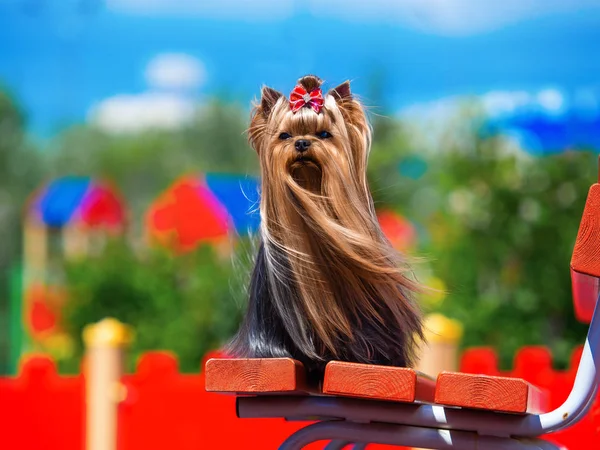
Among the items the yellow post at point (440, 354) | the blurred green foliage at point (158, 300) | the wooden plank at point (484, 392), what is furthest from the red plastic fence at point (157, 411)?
the blurred green foliage at point (158, 300)

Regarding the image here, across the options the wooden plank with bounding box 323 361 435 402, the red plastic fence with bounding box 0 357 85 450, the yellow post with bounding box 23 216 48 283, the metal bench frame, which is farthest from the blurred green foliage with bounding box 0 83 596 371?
the wooden plank with bounding box 323 361 435 402

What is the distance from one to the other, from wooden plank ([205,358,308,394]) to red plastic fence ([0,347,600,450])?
7.35ft

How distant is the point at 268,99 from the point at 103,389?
2561 mm

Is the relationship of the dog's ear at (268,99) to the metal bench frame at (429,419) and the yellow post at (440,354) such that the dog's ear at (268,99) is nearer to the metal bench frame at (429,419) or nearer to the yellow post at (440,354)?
the metal bench frame at (429,419)

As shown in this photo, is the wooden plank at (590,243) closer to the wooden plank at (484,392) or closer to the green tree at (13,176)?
the wooden plank at (484,392)

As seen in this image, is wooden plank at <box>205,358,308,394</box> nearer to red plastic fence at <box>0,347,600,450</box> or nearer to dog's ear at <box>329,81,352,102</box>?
dog's ear at <box>329,81,352,102</box>

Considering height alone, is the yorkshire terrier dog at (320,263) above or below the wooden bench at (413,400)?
above

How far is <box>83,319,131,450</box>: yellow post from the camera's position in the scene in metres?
4.57

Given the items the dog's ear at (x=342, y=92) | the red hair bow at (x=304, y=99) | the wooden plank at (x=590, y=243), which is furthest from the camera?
the dog's ear at (x=342, y=92)

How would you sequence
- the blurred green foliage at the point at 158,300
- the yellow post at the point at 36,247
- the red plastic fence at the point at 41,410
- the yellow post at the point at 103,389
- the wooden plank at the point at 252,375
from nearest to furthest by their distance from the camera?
the wooden plank at the point at 252,375, the yellow post at the point at 103,389, the red plastic fence at the point at 41,410, the blurred green foliage at the point at 158,300, the yellow post at the point at 36,247

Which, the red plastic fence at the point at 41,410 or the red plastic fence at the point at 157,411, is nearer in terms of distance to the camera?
the red plastic fence at the point at 157,411

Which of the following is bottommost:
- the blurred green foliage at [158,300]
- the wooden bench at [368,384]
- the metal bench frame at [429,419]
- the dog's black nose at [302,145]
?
the metal bench frame at [429,419]

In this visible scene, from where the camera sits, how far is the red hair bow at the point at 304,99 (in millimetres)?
2461


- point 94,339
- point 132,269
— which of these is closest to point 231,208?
point 132,269
